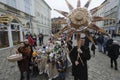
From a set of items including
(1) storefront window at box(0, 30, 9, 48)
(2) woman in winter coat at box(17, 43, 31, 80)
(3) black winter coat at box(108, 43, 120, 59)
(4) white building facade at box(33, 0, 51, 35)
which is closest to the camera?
(2) woman in winter coat at box(17, 43, 31, 80)

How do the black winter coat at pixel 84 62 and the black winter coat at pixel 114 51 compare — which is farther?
the black winter coat at pixel 114 51

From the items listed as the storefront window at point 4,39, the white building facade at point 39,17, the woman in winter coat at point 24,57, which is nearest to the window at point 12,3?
the storefront window at point 4,39

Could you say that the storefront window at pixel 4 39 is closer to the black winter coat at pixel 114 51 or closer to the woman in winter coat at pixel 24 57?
the woman in winter coat at pixel 24 57

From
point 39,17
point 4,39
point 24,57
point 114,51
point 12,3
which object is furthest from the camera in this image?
point 39,17

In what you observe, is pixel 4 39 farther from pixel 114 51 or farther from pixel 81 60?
pixel 81 60

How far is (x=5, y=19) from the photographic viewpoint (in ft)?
17.5

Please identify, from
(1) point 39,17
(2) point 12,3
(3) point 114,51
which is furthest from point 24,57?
(1) point 39,17

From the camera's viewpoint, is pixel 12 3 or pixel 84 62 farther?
pixel 12 3

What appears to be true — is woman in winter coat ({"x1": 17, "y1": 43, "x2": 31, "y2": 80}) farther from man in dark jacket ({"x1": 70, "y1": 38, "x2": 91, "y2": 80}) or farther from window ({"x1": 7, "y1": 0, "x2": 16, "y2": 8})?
window ({"x1": 7, "y1": 0, "x2": 16, "y2": 8})

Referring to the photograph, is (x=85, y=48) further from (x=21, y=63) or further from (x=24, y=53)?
(x=21, y=63)

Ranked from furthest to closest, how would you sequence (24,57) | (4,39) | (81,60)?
(4,39), (24,57), (81,60)

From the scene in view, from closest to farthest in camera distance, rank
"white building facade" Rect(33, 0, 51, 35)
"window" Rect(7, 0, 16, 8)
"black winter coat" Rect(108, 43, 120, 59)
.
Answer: "black winter coat" Rect(108, 43, 120, 59), "window" Rect(7, 0, 16, 8), "white building facade" Rect(33, 0, 51, 35)

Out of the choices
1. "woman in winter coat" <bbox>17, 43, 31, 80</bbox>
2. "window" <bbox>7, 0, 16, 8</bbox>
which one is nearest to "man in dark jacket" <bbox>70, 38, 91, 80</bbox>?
"woman in winter coat" <bbox>17, 43, 31, 80</bbox>

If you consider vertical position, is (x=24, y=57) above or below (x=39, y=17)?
below
